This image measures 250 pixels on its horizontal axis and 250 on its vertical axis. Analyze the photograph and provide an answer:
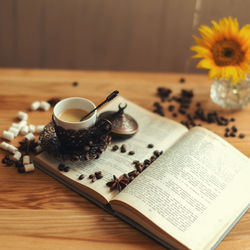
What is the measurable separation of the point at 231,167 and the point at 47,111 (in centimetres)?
74

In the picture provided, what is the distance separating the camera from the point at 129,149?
1.34 meters

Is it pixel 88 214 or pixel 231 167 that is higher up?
pixel 231 167

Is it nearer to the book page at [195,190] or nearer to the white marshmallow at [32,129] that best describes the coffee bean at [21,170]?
the white marshmallow at [32,129]

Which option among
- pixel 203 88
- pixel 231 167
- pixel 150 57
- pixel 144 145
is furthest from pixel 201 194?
pixel 150 57

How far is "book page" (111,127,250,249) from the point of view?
1044 mm

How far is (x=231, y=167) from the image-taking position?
125 centimetres

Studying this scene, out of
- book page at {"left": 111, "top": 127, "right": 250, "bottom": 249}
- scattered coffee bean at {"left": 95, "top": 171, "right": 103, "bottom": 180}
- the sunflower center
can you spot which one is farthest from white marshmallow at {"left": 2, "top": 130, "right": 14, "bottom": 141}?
the sunflower center

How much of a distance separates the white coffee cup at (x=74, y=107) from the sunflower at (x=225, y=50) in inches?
17.6

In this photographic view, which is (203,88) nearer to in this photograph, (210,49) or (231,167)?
(210,49)

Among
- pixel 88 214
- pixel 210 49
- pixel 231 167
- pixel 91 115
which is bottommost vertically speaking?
pixel 88 214

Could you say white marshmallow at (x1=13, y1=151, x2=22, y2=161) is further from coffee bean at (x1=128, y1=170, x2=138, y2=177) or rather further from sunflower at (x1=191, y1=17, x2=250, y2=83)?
sunflower at (x1=191, y1=17, x2=250, y2=83)

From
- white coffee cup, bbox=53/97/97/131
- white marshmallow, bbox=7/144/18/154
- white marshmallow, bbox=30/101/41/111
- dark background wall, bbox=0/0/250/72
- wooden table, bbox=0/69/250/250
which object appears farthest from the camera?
dark background wall, bbox=0/0/250/72

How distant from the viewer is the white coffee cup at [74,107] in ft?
3.86

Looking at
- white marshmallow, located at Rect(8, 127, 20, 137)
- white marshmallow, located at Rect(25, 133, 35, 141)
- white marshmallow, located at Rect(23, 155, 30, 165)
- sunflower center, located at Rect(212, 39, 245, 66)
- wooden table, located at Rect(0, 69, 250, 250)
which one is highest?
sunflower center, located at Rect(212, 39, 245, 66)
